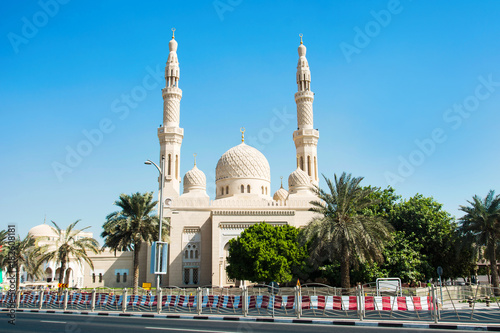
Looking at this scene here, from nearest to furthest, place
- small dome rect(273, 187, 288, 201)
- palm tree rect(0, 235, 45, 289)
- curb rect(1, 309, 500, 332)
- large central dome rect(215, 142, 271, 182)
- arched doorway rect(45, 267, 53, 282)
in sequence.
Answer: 1. curb rect(1, 309, 500, 332)
2. palm tree rect(0, 235, 45, 289)
3. large central dome rect(215, 142, 271, 182)
4. small dome rect(273, 187, 288, 201)
5. arched doorway rect(45, 267, 53, 282)

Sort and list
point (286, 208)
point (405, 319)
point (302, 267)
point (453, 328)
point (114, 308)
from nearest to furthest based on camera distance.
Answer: point (453, 328) < point (405, 319) < point (114, 308) < point (302, 267) < point (286, 208)

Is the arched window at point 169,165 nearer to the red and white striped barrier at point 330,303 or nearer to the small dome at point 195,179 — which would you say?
the small dome at point 195,179

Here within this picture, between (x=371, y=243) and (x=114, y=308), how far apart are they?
538 inches

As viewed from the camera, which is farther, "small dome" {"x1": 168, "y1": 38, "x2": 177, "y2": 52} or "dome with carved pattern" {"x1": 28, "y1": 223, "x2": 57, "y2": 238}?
"dome with carved pattern" {"x1": 28, "y1": 223, "x2": 57, "y2": 238}

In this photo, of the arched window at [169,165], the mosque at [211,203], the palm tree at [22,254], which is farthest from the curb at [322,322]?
the arched window at [169,165]

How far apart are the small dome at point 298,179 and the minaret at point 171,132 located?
11.2 metres

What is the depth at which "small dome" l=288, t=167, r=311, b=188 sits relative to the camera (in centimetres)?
4228

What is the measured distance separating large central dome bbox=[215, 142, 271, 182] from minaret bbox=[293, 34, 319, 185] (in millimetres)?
3907

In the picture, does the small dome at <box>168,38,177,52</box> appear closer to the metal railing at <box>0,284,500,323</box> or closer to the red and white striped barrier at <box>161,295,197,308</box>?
the metal railing at <box>0,284,500,323</box>

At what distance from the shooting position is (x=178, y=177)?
140ft

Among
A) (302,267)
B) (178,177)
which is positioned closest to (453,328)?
(302,267)

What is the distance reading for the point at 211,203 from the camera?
133 feet

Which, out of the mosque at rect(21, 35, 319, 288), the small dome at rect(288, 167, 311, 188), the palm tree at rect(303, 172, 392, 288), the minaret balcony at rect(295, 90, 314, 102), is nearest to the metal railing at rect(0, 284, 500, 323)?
the palm tree at rect(303, 172, 392, 288)

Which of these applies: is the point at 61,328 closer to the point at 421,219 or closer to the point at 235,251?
the point at 235,251
